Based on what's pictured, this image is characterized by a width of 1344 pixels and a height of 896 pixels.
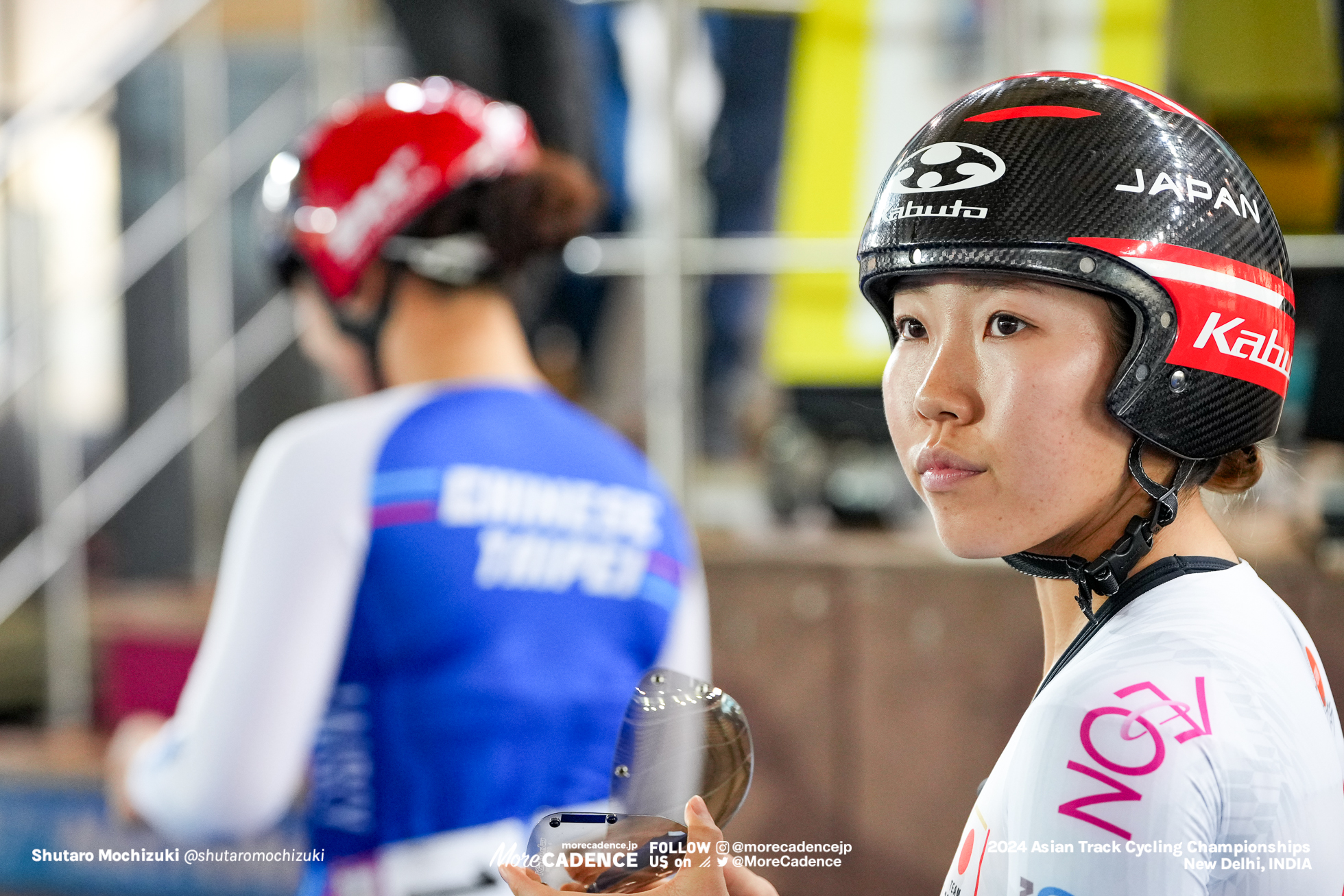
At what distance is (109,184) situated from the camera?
4.34m

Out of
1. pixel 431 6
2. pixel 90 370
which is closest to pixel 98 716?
pixel 90 370

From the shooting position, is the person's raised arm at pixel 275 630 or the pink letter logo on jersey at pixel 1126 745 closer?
the pink letter logo on jersey at pixel 1126 745

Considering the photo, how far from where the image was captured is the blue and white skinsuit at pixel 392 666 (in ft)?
4.42

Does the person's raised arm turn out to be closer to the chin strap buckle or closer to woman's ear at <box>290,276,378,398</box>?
woman's ear at <box>290,276,378,398</box>

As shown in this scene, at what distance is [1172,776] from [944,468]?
7.0 inches

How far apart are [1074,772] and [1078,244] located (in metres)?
0.26

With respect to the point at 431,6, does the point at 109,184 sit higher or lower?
lower

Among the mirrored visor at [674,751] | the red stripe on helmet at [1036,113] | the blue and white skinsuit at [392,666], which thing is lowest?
the blue and white skinsuit at [392,666]

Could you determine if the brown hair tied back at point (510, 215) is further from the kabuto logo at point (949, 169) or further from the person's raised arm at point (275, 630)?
the kabuto logo at point (949, 169)

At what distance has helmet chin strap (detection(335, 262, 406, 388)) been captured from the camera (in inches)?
63.1

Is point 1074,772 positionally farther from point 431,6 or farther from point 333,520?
point 431,6

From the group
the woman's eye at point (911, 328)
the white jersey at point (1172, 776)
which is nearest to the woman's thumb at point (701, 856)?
the white jersey at point (1172, 776)

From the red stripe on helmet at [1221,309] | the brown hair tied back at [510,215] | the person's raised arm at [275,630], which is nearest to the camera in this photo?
the red stripe on helmet at [1221,309]

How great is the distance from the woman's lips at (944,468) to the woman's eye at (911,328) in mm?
72
